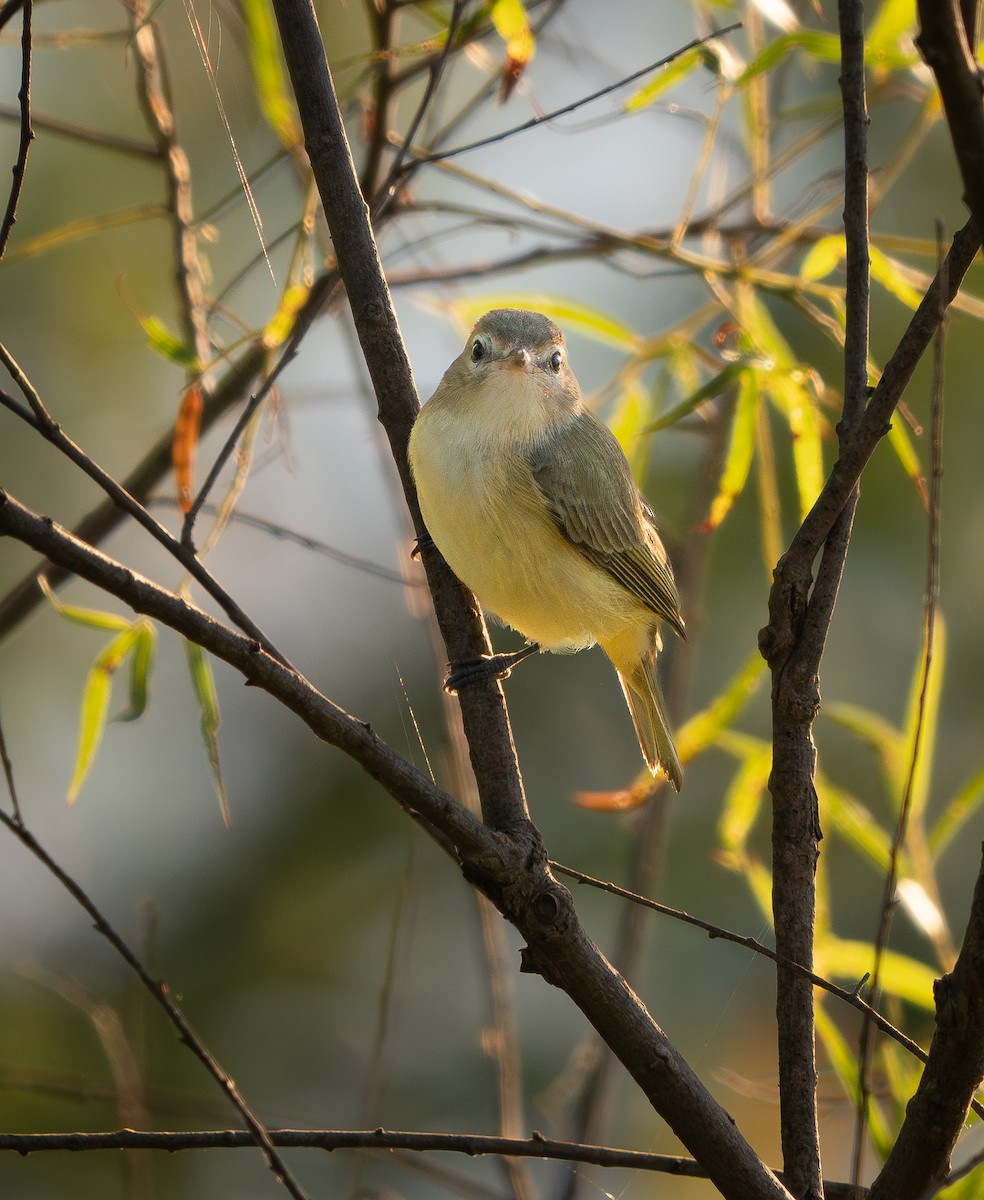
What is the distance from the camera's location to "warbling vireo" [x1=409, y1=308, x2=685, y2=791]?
9.29 ft

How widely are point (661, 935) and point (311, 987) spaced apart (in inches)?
59.6

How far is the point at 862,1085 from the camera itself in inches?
52.4

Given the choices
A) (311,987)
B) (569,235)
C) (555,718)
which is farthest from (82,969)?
(569,235)

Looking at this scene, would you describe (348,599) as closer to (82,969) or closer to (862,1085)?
(82,969)

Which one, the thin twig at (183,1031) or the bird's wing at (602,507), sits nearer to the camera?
the thin twig at (183,1031)

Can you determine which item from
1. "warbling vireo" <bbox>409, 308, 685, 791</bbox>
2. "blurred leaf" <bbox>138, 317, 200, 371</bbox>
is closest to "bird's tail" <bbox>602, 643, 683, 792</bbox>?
"warbling vireo" <bbox>409, 308, 685, 791</bbox>

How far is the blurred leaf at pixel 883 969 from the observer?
105 inches

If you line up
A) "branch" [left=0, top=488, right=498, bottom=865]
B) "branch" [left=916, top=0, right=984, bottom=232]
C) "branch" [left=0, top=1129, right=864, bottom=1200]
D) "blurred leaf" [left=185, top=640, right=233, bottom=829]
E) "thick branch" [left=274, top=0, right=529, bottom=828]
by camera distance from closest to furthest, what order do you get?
"branch" [left=916, top=0, right=984, bottom=232], "branch" [left=0, top=488, right=498, bottom=865], "branch" [left=0, top=1129, right=864, bottom=1200], "thick branch" [left=274, top=0, right=529, bottom=828], "blurred leaf" [left=185, top=640, right=233, bottom=829]

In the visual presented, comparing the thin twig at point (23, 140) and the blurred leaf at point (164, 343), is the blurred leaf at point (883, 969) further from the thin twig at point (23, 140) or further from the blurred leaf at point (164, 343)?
the thin twig at point (23, 140)

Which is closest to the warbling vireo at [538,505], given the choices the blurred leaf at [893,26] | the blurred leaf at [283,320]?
the blurred leaf at [283,320]

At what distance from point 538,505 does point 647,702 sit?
75cm

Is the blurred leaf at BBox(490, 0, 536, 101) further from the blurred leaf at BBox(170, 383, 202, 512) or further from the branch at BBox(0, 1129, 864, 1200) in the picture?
the branch at BBox(0, 1129, 864, 1200)

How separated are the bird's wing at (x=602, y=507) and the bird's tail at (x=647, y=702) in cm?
23

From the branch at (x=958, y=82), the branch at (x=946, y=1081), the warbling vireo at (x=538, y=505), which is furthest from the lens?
the warbling vireo at (x=538, y=505)
